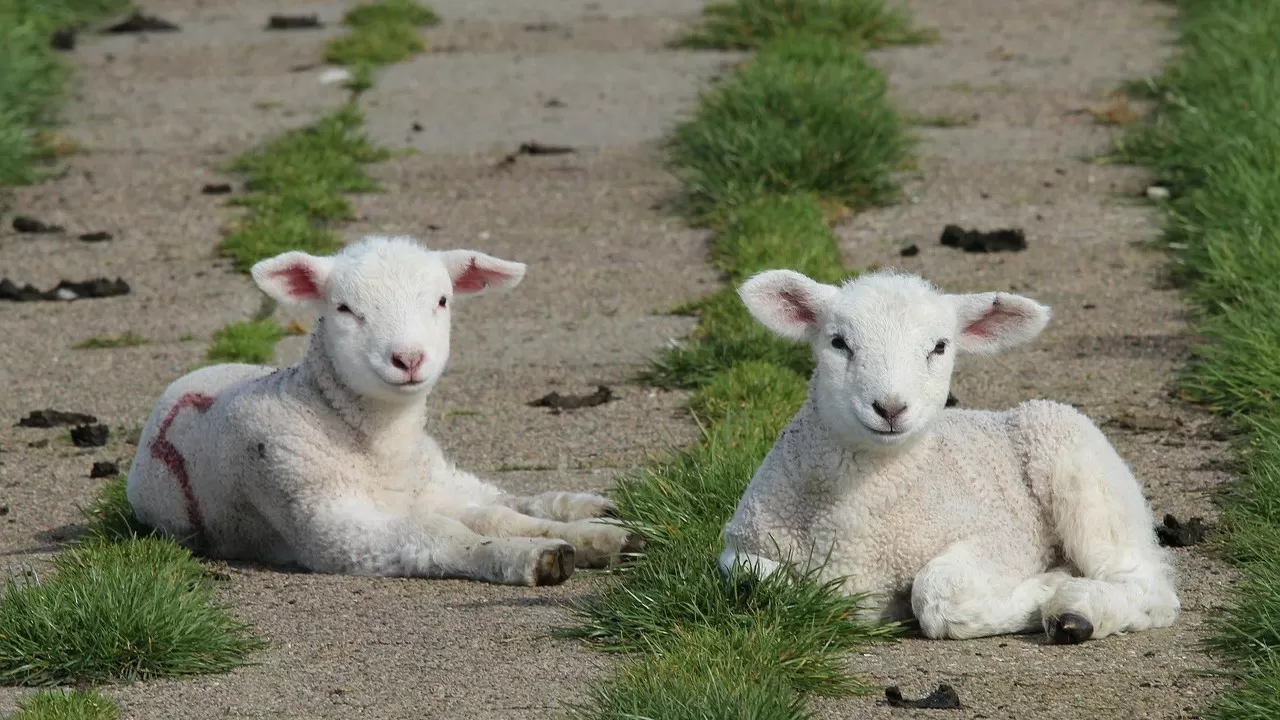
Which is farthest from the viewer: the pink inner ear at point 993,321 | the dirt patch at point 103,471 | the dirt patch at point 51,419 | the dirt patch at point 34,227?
the dirt patch at point 34,227

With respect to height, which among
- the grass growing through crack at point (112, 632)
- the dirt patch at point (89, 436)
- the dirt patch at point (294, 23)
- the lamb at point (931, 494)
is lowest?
the dirt patch at point (89, 436)

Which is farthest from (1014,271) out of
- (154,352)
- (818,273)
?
(154,352)

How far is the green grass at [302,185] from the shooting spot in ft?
34.0

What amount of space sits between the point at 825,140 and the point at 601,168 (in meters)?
1.54

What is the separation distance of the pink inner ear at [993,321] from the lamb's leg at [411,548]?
1.39 m

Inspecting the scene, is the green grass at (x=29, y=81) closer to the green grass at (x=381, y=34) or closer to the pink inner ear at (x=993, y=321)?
the green grass at (x=381, y=34)

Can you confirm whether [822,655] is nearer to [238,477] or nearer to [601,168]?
[238,477]

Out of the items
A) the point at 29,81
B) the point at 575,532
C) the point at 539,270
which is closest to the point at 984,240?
the point at 539,270

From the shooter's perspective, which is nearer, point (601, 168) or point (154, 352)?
point (154, 352)

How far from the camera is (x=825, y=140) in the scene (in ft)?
36.5

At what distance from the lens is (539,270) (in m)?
10.3

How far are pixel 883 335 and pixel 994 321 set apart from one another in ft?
1.64

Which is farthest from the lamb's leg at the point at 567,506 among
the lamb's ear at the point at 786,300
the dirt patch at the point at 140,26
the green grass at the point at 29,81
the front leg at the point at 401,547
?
the dirt patch at the point at 140,26

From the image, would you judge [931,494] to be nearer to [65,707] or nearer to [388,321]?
[388,321]
